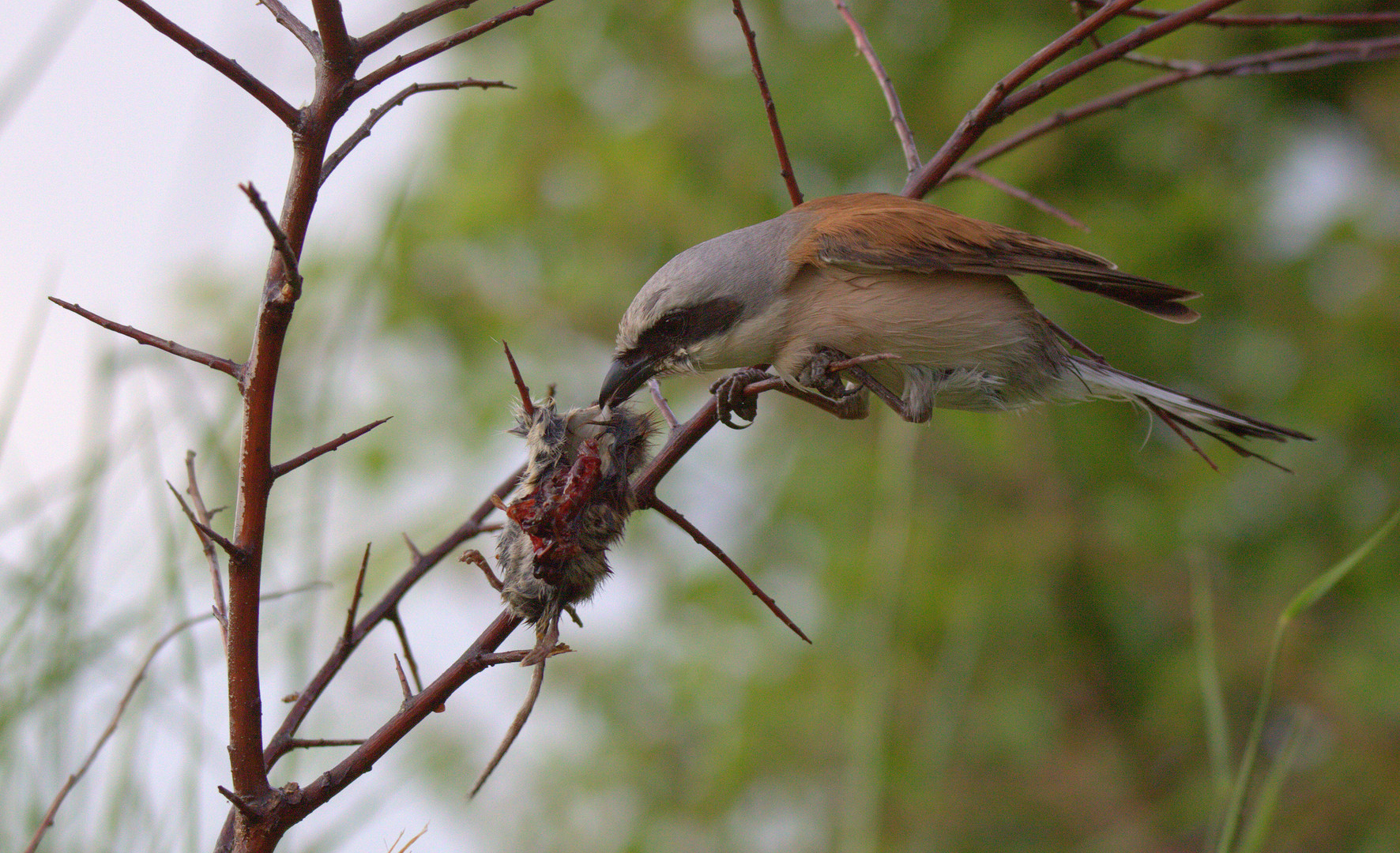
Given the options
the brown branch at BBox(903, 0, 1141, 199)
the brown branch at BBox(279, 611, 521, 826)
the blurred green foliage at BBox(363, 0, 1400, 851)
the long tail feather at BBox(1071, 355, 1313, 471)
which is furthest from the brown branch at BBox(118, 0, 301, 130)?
the blurred green foliage at BBox(363, 0, 1400, 851)

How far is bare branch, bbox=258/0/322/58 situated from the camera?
1242 millimetres

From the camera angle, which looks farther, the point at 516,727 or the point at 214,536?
the point at 516,727

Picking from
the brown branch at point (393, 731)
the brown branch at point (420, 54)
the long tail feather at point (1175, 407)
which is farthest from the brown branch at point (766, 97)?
the brown branch at point (393, 731)

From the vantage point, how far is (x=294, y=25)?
1.27 metres

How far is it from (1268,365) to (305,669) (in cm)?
405

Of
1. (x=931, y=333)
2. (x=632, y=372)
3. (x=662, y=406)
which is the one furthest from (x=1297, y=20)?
(x=632, y=372)

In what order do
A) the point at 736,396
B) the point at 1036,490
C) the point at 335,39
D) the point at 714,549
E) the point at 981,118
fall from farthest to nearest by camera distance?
1. the point at 1036,490
2. the point at 736,396
3. the point at 981,118
4. the point at 714,549
5. the point at 335,39

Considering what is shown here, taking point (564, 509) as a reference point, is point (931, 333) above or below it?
below

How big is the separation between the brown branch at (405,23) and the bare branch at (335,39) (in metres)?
0.02

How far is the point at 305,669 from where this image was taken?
2.06m

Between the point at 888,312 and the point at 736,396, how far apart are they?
0.45m

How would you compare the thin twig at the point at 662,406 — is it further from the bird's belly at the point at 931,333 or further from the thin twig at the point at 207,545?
the thin twig at the point at 207,545

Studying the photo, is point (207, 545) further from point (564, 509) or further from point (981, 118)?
point (981, 118)

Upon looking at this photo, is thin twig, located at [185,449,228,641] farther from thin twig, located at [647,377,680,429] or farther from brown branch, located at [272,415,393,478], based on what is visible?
thin twig, located at [647,377,680,429]
